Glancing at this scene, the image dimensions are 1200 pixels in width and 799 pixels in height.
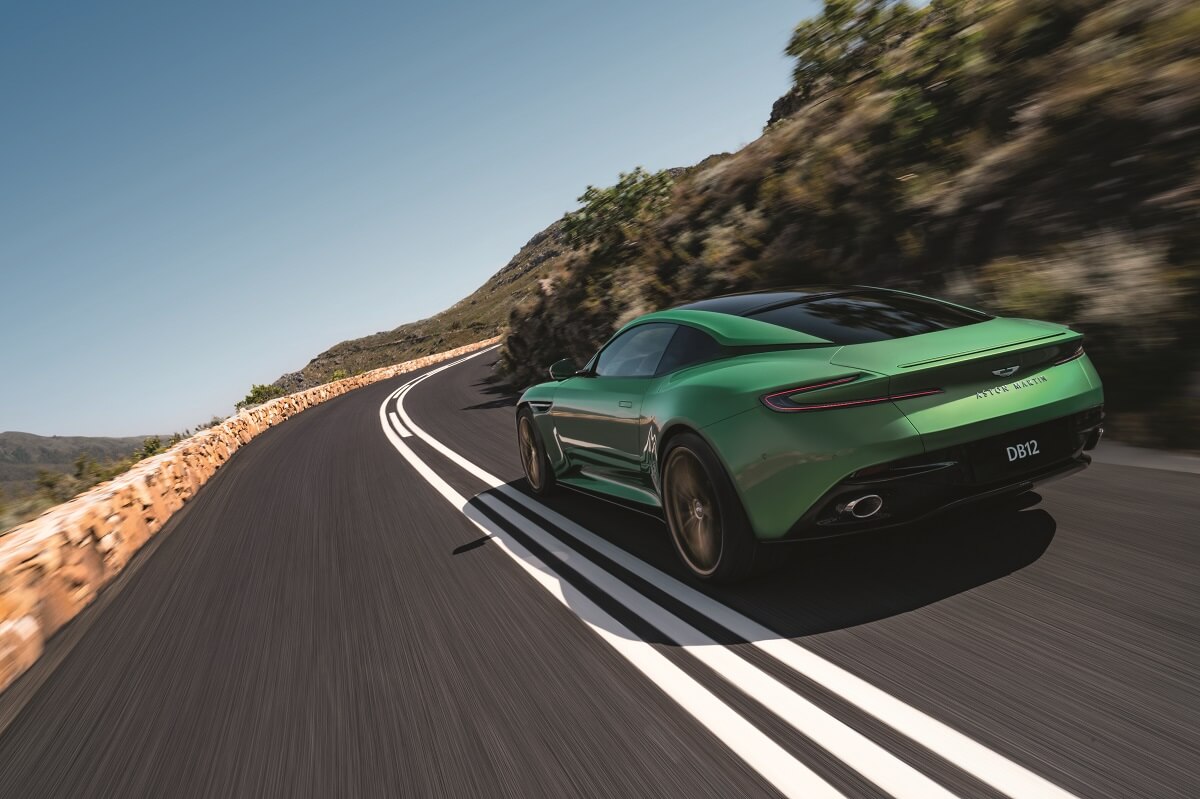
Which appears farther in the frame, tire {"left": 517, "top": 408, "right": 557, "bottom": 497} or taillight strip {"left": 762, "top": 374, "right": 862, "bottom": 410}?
tire {"left": 517, "top": 408, "right": 557, "bottom": 497}

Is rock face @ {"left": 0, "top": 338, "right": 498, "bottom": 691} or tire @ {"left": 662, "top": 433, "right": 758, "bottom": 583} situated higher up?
rock face @ {"left": 0, "top": 338, "right": 498, "bottom": 691}

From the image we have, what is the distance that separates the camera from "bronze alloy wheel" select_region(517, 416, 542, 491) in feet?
21.7

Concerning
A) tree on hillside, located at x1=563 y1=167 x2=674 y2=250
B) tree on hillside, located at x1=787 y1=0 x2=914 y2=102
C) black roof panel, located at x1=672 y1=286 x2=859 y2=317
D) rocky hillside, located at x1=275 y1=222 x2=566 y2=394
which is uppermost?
tree on hillside, located at x1=787 y1=0 x2=914 y2=102

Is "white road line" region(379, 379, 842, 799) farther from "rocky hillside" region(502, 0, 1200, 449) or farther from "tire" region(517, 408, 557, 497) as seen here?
"rocky hillside" region(502, 0, 1200, 449)

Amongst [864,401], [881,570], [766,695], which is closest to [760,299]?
[864,401]

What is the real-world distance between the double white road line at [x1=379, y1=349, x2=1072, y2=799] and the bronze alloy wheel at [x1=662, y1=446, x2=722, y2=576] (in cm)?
18

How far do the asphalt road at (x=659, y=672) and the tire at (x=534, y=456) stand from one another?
94cm

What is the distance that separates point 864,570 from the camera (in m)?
3.79

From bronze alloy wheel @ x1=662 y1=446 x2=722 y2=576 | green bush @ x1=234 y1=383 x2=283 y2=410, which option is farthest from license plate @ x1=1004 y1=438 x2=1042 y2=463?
green bush @ x1=234 y1=383 x2=283 y2=410

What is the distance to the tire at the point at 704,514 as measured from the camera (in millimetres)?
3615

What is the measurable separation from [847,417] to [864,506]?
36 centimetres

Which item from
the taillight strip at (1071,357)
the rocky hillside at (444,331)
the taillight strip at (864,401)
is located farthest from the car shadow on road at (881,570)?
the rocky hillside at (444,331)

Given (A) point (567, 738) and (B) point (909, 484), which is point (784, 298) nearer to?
(B) point (909, 484)

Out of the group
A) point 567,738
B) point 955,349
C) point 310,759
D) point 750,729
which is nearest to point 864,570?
point 955,349
